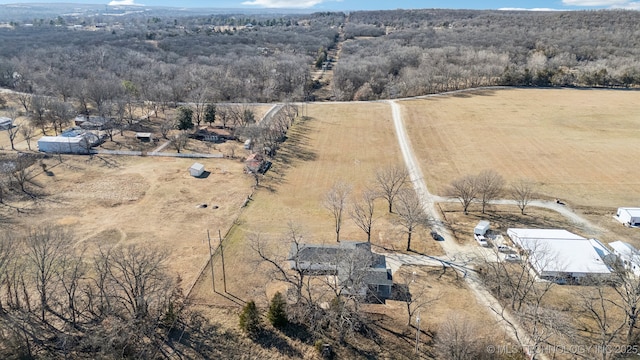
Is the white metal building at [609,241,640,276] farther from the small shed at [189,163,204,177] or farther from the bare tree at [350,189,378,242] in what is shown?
the small shed at [189,163,204,177]

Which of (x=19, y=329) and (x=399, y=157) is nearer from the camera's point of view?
(x=19, y=329)

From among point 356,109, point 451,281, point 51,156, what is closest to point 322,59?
point 356,109

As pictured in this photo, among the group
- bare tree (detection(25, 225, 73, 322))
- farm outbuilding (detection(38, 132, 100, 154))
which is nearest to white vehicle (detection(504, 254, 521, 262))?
bare tree (detection(25, 225, 73, 322))

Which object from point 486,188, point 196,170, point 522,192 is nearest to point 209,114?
point 196,170

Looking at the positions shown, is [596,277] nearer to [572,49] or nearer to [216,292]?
[216,292]

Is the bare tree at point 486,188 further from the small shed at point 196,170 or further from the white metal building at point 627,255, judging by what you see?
the small shed at point 196,170

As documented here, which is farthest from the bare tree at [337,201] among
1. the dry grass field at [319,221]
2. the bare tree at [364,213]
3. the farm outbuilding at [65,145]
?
the farm outbuilding at [65,145]
